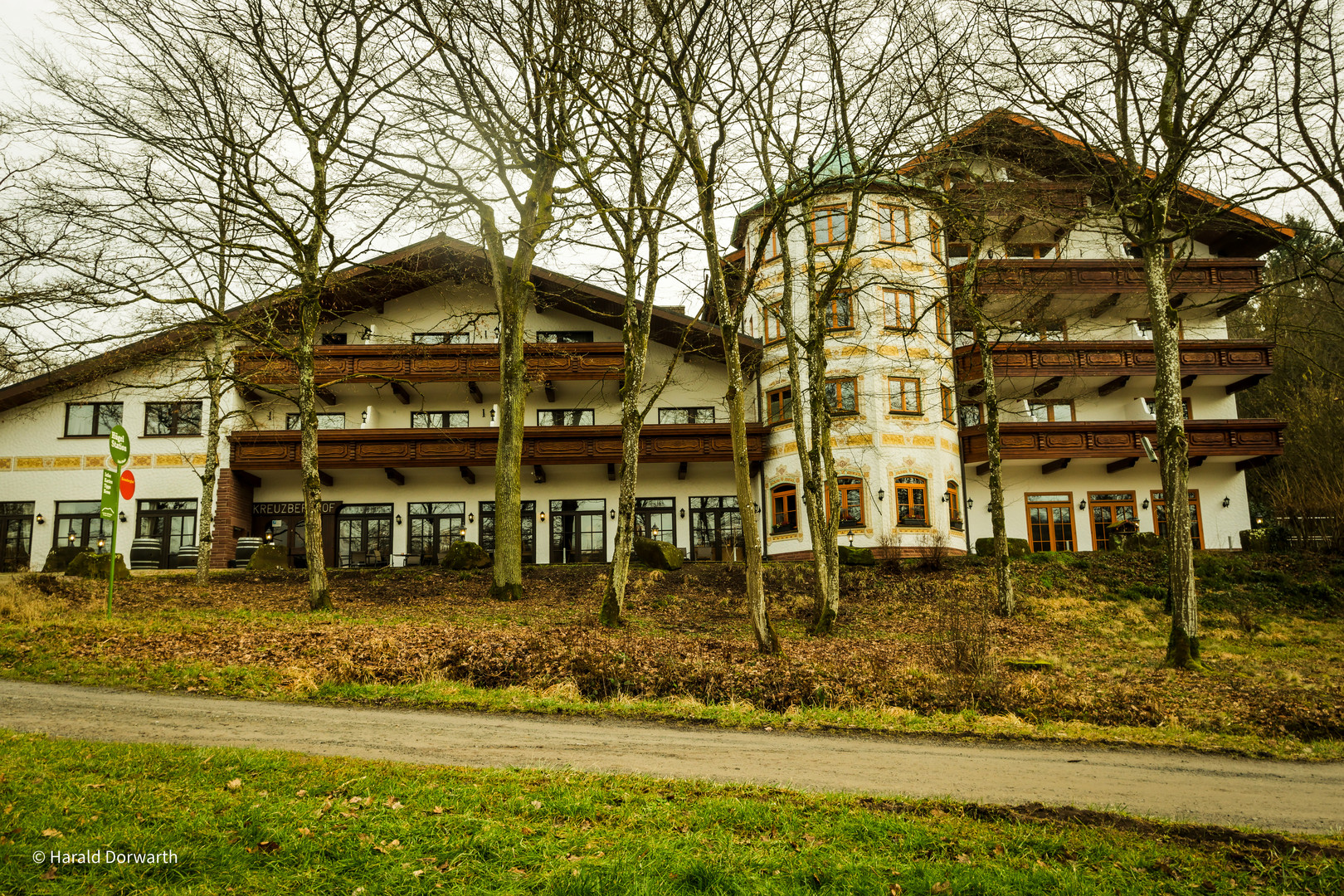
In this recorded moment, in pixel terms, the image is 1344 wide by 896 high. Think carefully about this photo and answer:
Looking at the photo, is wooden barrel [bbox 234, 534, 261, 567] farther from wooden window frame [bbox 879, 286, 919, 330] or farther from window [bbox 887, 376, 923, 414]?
wooden window frame [bbox 879, 286, 919, 330]

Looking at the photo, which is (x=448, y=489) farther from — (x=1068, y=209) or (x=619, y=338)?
(x=1068, y=209)

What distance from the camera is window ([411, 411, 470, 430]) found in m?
32.0

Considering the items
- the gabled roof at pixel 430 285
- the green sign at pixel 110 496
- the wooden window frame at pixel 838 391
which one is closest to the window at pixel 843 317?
the wooden window frame at pixel 838 391

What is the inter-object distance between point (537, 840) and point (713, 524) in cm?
2594

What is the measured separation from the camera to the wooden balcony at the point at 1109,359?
30062 millimetres

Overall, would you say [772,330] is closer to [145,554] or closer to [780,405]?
[780,405]

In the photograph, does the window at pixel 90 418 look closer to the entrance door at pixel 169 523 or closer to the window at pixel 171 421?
the window at pixel 171 421

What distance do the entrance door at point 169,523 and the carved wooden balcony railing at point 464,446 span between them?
279 centimetres

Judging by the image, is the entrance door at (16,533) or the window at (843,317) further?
the entrance door at (16,533)

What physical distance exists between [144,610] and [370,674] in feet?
28.7

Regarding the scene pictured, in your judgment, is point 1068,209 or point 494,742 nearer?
point 494,742

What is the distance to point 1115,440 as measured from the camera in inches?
1184

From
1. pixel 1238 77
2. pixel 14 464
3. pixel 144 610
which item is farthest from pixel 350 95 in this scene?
pixel 14 464

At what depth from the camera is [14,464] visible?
30109 mm
